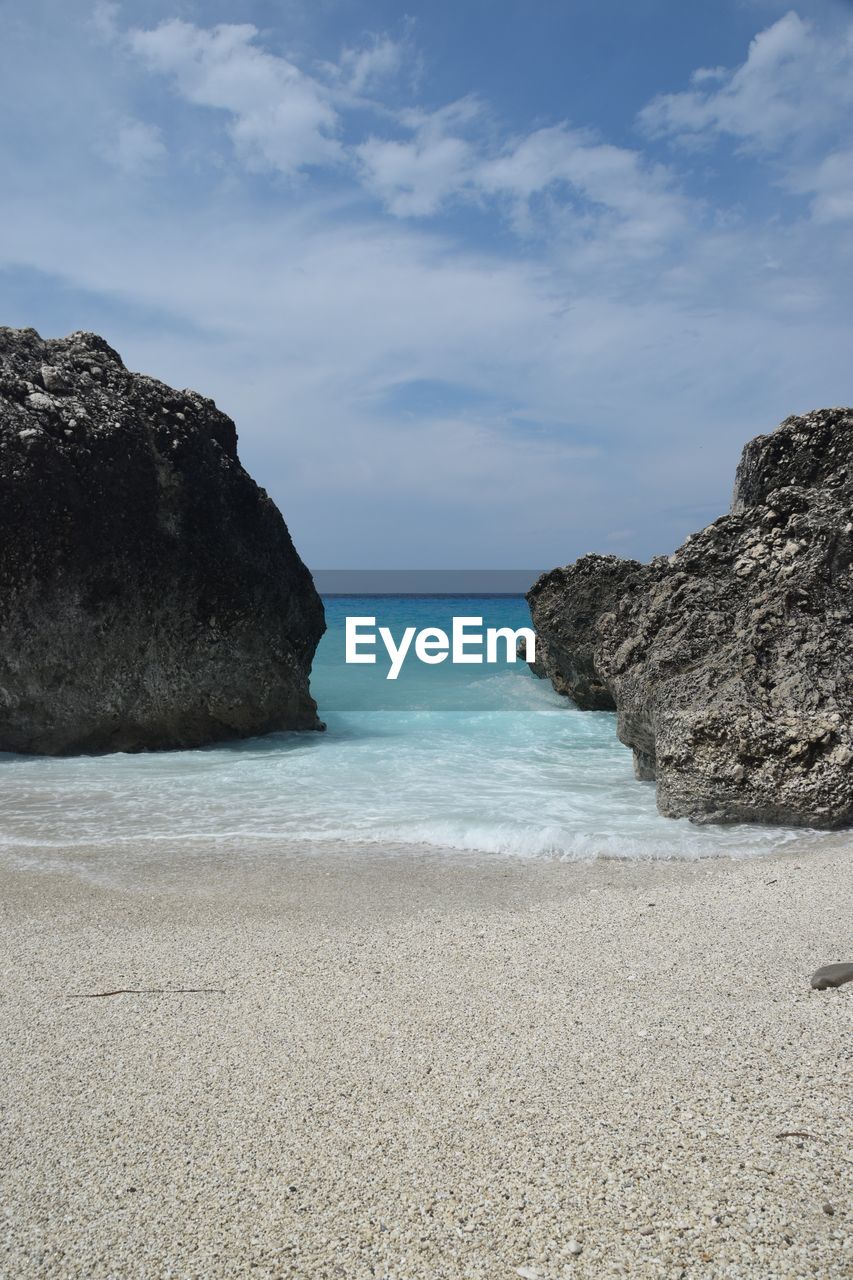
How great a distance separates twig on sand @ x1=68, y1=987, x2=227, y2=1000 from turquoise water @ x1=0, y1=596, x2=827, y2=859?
2322 mm

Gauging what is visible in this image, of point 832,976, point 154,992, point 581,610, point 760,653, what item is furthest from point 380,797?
point 581,610

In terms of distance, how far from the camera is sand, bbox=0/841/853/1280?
73.7 inches

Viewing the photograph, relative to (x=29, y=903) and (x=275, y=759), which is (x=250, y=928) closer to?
(x=29, y=903)

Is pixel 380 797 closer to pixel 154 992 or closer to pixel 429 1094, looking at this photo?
pixel 154 992

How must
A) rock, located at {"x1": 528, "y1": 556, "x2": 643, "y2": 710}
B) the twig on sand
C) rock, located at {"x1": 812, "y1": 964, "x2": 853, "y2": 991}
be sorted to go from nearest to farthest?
rock, located at {"x1": 812, "y1": 964, "x2": 853, "y2": 991} < the twig on sand < rock, located at {"x1": 528, "y1": 556, "x2": 643, "y2": 710}

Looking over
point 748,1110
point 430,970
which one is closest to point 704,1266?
point 748,1110

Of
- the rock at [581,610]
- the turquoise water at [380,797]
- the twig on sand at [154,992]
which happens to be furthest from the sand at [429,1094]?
the rock at [581,610]

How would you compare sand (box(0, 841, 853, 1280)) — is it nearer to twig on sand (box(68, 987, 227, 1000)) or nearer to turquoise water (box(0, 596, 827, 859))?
twig on sand (box(68, 987, 227, 1000))

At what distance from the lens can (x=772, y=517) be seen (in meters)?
7.14

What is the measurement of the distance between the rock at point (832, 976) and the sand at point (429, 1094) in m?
0.06

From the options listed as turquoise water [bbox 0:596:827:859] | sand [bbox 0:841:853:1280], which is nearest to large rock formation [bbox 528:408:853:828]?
turquoise water [bbox 0:596:827:859]

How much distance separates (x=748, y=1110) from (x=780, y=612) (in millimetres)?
4982

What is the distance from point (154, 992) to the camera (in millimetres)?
3254

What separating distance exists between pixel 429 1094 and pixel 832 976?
1.61 m
